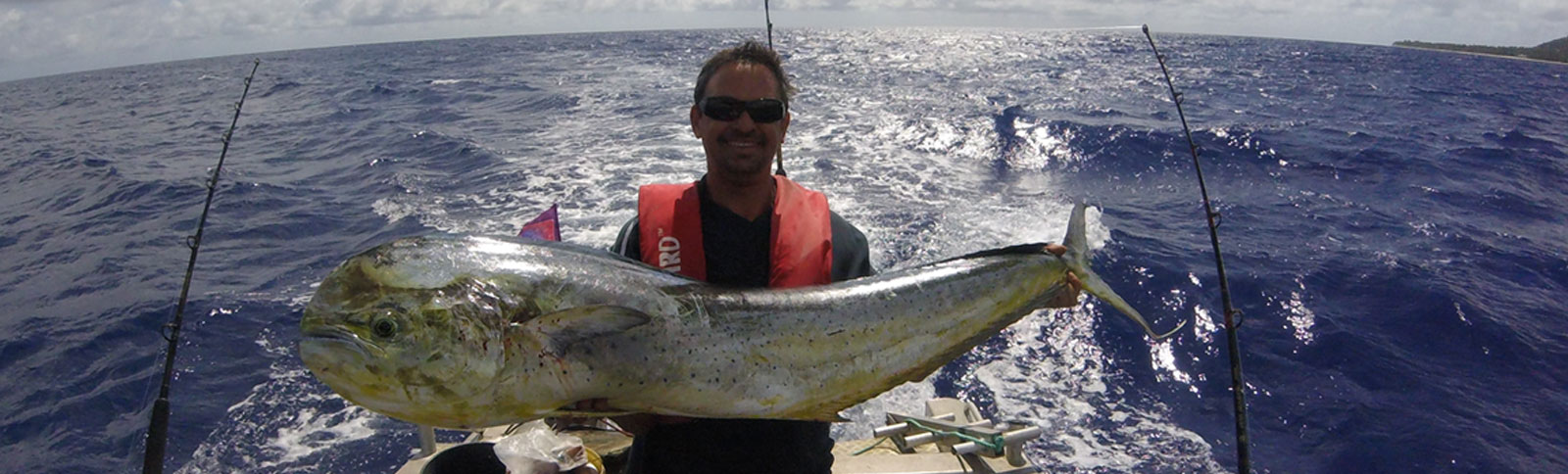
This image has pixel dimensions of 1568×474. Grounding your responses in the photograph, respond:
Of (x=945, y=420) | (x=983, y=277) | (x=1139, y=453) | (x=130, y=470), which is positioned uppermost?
(x=983, y=277)

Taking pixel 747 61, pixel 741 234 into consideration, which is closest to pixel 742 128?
pixel 747 61

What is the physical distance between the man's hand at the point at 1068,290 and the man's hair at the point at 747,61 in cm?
95

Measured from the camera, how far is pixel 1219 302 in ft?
26.3

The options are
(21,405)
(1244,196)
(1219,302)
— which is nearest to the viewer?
(21,405)

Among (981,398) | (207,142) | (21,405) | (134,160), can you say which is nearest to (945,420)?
(981,398)

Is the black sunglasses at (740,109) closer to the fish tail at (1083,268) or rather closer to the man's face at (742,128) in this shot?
the man's face at (742,128)

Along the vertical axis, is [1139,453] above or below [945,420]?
below

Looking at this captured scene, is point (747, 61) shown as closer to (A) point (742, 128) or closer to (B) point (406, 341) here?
(A) point (742, 128)

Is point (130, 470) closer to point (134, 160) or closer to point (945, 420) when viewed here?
point (945, 420)

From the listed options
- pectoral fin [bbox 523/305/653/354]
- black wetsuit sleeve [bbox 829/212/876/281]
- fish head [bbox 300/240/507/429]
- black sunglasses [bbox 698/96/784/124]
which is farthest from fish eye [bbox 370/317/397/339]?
black wetsuit sleeve [bbox 829/212/876/281]

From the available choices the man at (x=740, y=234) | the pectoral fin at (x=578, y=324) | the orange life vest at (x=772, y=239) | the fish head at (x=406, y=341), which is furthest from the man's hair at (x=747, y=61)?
the fish head at (x=406, y=341)

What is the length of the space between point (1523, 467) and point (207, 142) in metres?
26.1

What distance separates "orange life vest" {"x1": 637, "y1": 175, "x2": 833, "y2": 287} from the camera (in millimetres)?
2350

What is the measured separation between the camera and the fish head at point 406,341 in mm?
1492
